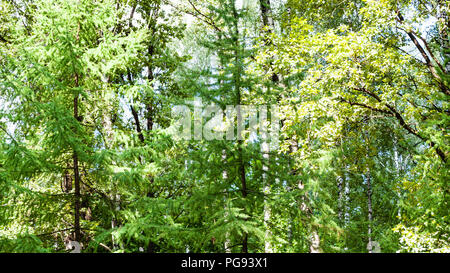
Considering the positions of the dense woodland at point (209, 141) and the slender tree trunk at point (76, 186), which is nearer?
the dense woodland at point (209, 141)

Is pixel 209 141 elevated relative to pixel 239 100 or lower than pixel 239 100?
lower

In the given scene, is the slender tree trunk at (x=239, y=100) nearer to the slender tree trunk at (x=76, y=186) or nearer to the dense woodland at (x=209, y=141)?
the dense woodland at (x=209, y=141)

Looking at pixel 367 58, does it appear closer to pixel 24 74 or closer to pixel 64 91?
pixel 64 91

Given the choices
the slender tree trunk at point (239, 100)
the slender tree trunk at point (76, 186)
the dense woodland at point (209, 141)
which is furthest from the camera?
the slender tree trunk at point (76, 186)

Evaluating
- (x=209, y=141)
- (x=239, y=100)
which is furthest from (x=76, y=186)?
(x=239, y=100)

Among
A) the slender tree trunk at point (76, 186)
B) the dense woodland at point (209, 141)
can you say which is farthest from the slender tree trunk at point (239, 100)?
the slender tree trunk at point (76, 186)

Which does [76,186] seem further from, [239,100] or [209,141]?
[239,100]

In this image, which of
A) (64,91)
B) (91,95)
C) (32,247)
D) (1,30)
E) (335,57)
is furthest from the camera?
(1,30)

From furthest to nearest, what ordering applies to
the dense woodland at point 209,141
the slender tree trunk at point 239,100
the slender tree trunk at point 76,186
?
the slender tree trunk at point 76,186 < the dense woodland at point 209,141 < the slender tree trunk at point 239,100

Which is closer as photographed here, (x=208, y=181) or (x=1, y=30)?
(x=208, y=181)

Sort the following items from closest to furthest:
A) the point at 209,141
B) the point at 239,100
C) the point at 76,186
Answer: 1. the point at 209,141
2. the point at 239,100
3. the point at 76,186

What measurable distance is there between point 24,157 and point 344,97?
7.54 m

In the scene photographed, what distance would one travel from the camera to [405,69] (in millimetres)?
9992

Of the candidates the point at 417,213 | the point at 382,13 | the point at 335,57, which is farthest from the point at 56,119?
the point at 382,13
